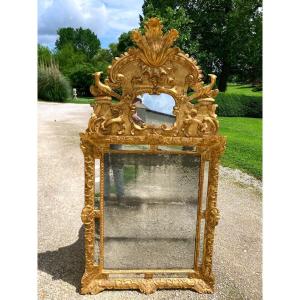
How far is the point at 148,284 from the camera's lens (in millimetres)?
3570

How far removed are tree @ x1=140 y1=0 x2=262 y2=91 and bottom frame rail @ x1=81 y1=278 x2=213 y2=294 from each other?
17304 mm

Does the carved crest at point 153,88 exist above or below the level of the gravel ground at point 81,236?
above

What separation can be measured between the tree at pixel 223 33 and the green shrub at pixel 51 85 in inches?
246

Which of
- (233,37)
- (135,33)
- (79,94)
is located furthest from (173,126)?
(79,94)

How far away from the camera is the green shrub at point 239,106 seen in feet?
59.0

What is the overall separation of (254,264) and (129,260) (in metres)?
1.61

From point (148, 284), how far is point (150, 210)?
2.55ft

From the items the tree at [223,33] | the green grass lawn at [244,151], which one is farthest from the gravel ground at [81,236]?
the tree at [223,33]

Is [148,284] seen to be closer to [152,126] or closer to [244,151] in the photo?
[152,126]

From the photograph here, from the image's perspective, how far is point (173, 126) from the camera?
3170 mm

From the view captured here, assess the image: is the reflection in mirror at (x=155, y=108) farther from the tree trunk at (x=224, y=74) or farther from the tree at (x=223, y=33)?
the tree trunk at (x=224, y=74)

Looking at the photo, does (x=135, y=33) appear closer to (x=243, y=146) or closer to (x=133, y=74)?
(x=133, y=74)

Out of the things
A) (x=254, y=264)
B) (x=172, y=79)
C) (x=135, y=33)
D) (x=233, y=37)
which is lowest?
(x=254, y=264)

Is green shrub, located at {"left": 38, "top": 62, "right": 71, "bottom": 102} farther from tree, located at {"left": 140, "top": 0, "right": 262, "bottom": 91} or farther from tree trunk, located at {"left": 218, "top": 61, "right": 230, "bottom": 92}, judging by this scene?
tree trunk, located at {"left": 218, "top": 61, "right": 230, "bottom": 92}
